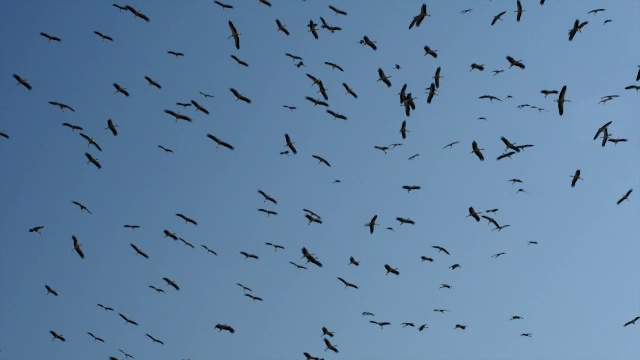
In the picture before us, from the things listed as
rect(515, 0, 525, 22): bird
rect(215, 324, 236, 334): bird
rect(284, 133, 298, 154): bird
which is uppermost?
rect(515, 0, 525, 22): bird

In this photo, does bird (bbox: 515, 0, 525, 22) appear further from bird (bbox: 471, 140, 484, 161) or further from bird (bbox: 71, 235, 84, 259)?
bird (bbox: 71, 235, 84, 259)

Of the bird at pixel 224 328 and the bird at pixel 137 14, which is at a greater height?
the bird at pixel 137 14

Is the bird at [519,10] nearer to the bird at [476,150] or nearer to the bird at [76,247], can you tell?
the bird at [476,150]

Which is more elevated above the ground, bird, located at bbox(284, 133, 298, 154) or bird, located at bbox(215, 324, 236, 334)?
bird, located at bbox(284, 133, 298, 154)

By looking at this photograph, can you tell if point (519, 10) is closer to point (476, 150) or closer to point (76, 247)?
point (476, 150)

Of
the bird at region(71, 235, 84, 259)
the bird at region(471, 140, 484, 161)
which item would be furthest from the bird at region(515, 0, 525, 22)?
the bird at region(71, 235, 84, 259)

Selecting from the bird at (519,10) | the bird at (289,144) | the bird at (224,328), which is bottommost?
the bird at (224,328)

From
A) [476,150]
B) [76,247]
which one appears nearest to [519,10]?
[476,150]

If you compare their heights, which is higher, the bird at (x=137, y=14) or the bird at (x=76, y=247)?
the bird at (x=137, y=14)

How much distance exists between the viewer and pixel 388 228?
7850 cm

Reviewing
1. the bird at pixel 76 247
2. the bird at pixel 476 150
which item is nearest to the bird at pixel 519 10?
the bird at pixel 476 150

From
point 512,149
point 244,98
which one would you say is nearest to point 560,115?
point 512,149

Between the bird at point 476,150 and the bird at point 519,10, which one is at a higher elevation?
the bird at point 519,10

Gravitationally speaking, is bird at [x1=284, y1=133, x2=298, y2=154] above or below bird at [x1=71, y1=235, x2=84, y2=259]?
above
